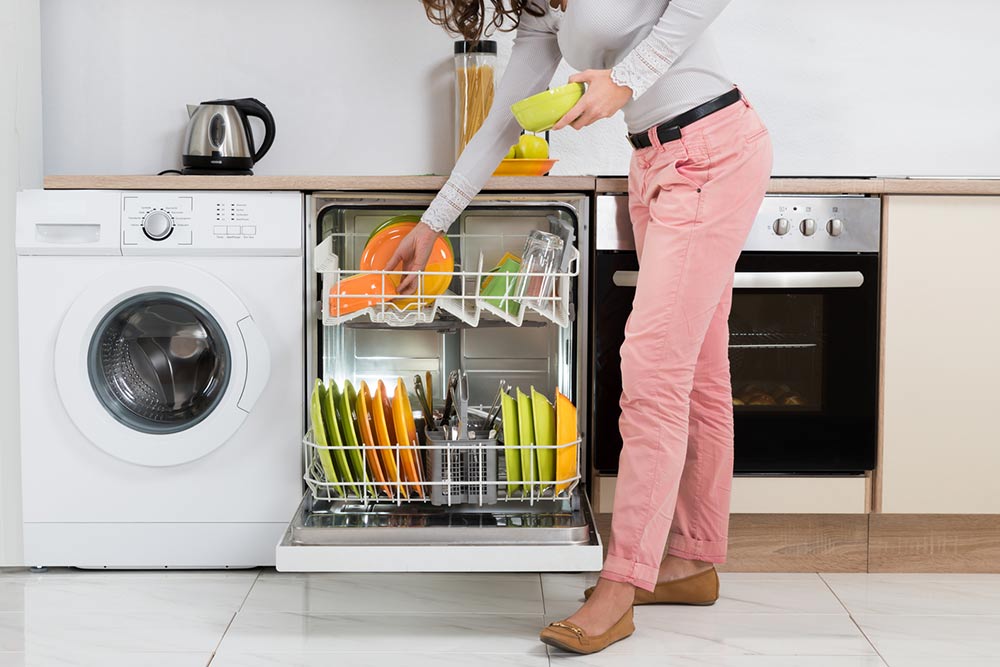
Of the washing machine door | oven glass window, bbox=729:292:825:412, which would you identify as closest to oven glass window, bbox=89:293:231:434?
the washing machine door

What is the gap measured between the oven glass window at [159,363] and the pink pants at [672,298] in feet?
3.03

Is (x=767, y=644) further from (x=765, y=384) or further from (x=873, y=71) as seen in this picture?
(x=873, y=71)

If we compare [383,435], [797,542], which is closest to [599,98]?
[383,435]

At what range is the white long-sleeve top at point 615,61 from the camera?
164cm

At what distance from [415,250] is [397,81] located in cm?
91

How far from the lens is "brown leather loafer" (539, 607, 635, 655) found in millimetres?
1708

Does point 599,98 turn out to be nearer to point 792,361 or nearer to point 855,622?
point 792,361

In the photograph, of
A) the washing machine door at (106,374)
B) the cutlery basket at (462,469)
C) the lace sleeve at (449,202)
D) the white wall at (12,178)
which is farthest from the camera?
the white wall at (12,178)

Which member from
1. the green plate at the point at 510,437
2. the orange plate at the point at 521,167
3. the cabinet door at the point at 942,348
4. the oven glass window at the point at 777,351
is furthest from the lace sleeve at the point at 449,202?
the cabinet door at the point at 942,348

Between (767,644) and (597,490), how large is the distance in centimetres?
53

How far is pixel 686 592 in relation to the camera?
6.55 ft

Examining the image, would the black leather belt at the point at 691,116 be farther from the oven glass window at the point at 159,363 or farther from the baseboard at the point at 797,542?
the oven glass window at the point at 159,363

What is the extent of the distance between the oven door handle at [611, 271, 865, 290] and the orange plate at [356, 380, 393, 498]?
2.01 feet

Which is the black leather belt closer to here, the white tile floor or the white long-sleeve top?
the white long-sleeve top
